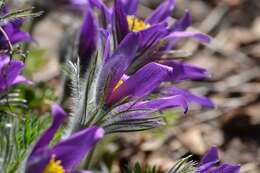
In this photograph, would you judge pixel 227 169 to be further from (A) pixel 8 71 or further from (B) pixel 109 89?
(A) pixel 8 71

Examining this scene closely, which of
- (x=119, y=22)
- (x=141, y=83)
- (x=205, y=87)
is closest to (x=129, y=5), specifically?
(x=119, y=22)

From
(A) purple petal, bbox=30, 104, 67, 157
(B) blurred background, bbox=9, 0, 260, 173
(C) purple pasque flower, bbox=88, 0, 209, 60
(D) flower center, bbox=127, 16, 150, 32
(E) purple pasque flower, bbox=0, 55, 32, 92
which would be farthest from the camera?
(B) blurred background, bbox=9, 0, 260, 173

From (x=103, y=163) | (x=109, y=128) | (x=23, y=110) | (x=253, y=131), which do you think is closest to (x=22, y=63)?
(x=109, y=128)

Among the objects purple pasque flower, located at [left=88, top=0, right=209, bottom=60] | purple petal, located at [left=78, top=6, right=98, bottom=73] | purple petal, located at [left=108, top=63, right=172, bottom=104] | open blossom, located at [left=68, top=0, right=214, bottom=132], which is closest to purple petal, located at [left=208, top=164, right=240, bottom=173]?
open blossom, located at [left=68, top=0, right=214, bottom=132]

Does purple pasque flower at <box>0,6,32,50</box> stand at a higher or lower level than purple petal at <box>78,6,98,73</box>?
higher

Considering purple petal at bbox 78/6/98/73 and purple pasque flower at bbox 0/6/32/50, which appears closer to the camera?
purple pasque flower at bbox 0/6/32/50


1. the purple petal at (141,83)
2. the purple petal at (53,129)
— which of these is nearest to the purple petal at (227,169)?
the purple petal at (141,83)

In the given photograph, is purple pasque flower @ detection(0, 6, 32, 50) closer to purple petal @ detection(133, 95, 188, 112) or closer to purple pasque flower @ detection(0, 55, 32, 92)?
purple pasque flower @ detection(0, 55, 32, 92)
